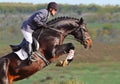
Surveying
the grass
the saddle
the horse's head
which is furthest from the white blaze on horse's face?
the grass

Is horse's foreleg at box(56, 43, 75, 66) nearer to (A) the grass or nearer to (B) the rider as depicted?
(B) the rider

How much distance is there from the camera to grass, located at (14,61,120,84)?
2491 cm

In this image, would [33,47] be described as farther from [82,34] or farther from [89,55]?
[89,55]

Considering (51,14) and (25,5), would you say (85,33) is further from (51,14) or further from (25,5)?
(25,5)

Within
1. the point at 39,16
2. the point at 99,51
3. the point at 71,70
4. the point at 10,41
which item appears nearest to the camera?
the point at 39,16

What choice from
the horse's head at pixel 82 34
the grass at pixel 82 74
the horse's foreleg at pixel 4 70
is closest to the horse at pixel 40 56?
the horse's foreleg at pixel 4 70

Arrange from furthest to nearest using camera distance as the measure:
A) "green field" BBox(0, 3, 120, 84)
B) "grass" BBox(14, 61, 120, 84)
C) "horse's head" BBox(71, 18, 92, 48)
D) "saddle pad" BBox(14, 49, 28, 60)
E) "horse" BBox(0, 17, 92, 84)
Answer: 1. "green field" BBox(0, 3, 120, 84)
2. "grass" BBox(14, 61, 120, 84)
3. "horse's head" BBox(71, 18, 92, 48)
4. "horse" BBox(0, 17, 92, 84)
5. "saddle pad" BBox(14, 49, 28, 60)

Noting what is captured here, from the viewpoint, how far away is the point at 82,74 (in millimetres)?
27969

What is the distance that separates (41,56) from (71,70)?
15854mm

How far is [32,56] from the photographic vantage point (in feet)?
46.2

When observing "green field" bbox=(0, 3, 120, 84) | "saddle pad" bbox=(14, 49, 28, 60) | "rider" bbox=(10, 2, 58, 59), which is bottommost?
"green field" bbox=(0, 3, 120, 84)

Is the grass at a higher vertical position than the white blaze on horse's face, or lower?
lower

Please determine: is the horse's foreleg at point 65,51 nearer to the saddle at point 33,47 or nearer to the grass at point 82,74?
the saddle at point 33,47

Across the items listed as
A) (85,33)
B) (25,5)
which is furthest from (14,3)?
(85,33)
